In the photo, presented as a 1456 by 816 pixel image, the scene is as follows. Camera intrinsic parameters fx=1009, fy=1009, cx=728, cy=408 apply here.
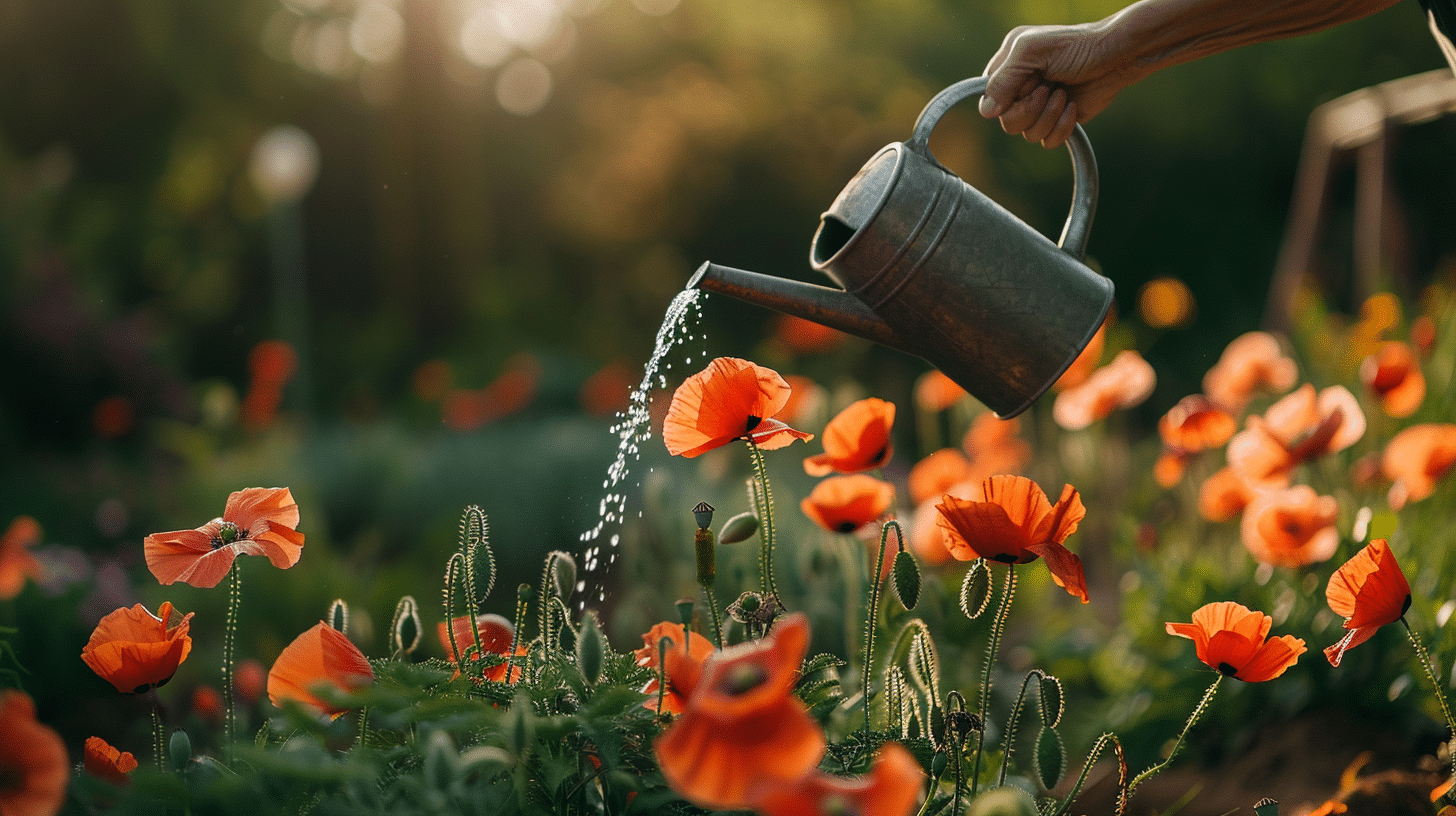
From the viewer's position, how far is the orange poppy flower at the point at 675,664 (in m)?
0.94

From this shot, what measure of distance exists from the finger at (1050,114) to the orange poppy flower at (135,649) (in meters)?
1.18

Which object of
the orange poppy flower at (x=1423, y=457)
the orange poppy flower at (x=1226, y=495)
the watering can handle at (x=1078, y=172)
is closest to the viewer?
the watering can handle at (x=1078, y=172)

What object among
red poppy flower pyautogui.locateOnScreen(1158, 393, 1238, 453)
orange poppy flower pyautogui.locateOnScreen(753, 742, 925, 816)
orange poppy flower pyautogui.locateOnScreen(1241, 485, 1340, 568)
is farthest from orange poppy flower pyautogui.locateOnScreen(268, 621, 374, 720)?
red poppy flower pyautogui.locateOnScreen(1158, 393, 1238, 453)

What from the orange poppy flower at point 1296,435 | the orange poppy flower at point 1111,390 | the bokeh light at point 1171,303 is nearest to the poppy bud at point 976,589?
the orange poppy flower at point 1296,435

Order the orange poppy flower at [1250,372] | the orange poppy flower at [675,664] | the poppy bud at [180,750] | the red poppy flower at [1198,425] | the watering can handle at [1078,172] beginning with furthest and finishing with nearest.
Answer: the orange poppy flower at [1250,372]
the red poppy flower at [1198,425]
the watering can handle at [1078,172]
the poppy bud at [180,750]
the orange poppy flower at [675,664]

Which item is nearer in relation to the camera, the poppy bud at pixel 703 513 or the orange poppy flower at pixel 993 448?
the poppy bud at pixel 703 513

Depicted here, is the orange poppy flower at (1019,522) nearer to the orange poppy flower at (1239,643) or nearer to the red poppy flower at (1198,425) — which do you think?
the orange poppy flower at (1239,643)

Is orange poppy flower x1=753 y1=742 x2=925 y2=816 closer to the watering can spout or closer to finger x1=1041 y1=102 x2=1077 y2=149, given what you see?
the watering can spout

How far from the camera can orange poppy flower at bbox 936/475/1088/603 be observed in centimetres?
109

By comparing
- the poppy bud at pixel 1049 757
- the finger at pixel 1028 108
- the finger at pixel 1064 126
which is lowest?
the poppy bud at pixel 1049 757

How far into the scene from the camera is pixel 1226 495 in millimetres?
1934

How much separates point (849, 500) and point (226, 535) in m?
0.76

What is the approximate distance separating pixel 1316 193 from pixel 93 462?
20.4ft

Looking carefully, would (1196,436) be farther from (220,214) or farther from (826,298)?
(220,214)
